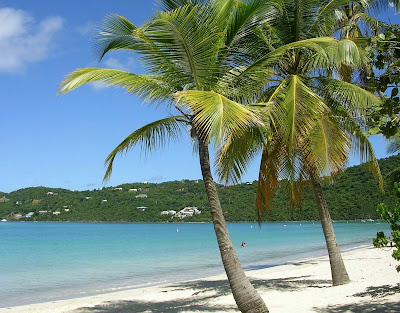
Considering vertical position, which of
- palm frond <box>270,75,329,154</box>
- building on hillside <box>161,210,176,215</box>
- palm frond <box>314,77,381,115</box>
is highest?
building on hillside <box>161,210,176,215</box>

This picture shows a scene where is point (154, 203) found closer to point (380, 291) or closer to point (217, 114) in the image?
point (380, 291)

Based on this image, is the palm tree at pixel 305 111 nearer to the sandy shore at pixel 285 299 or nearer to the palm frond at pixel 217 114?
the sandy shore at pixel 285 299

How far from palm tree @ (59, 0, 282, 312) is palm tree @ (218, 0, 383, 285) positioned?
0.73 m

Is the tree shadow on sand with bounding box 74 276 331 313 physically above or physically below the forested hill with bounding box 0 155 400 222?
below

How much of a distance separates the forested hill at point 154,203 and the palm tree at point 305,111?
149 feet

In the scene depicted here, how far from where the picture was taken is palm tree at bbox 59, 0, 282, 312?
6375mm

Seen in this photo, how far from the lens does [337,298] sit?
7.98m

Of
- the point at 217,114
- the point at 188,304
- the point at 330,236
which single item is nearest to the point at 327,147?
the point at 330,236

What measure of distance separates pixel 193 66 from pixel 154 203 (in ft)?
304

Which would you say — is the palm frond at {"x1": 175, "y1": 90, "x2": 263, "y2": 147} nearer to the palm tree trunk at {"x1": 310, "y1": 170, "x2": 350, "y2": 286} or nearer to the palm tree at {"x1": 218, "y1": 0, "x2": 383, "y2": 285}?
the palm tree at {"x1": 218, "y1": 0, "x2": 383, "y2": 285}

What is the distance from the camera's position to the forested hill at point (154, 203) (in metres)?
57.0

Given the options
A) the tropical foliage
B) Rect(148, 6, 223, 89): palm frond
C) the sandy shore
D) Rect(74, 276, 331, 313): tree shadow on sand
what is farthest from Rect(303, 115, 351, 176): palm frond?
the tropical foliage

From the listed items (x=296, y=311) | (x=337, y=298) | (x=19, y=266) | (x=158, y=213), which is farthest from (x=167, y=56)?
(x=158, y=213)

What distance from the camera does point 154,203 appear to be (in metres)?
98.1
